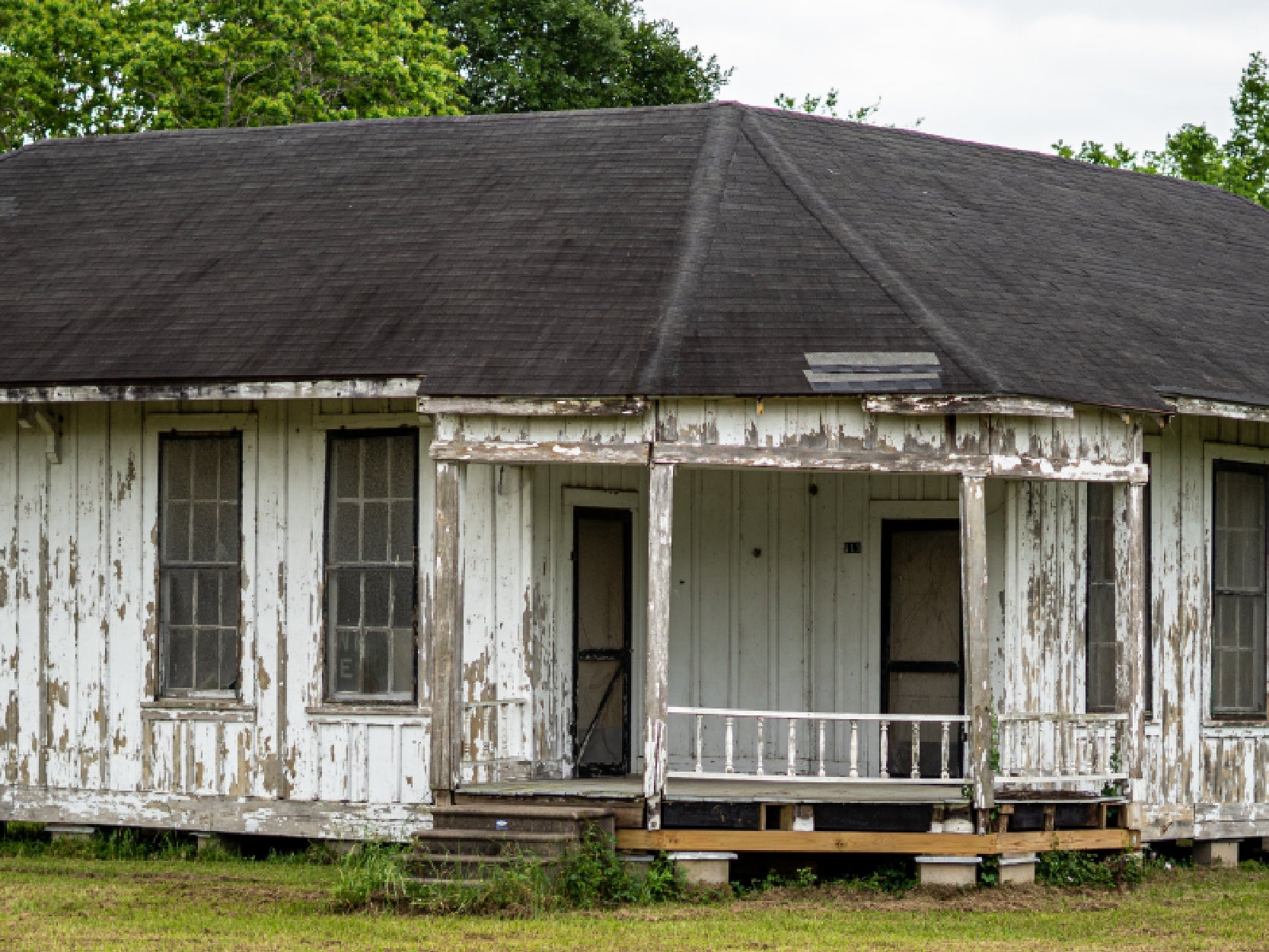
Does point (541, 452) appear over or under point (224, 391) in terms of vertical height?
under

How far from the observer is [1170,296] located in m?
17.0

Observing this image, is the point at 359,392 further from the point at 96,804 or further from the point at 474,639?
the point at 96,804

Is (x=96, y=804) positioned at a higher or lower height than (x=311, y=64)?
lower

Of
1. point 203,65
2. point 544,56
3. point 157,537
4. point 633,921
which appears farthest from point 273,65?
point 633,921

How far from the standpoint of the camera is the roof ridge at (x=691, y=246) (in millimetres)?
13586

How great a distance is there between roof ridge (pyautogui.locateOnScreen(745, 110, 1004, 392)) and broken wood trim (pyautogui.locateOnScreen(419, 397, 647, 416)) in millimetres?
2041

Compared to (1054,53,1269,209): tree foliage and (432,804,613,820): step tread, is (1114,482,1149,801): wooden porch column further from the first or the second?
(1054,53,1269,209): tree foliage

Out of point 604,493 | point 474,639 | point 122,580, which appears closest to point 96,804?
point 122,580

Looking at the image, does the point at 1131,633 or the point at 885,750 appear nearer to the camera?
the point at 1131,633

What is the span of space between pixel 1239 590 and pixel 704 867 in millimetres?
5442

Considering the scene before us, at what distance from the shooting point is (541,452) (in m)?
13.7

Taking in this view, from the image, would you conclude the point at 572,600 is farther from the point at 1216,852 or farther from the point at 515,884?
the point at 1216,852

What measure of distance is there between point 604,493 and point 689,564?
33.9 inches

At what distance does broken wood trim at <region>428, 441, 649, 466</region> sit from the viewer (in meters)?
13.5
